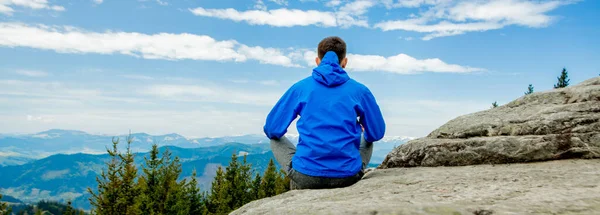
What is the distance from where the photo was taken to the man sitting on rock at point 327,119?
6.79 m

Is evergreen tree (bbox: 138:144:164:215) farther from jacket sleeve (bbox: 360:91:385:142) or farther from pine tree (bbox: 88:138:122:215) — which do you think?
jacket sleeve (bbox: 360:91:385:142)

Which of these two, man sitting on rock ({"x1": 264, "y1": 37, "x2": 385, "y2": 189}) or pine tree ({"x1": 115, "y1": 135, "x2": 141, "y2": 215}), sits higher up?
man sitting on rock ({"x1": 264, "y1": 37, "x2": 385, "y2": 189})

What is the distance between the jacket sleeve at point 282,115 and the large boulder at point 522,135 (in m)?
3.43

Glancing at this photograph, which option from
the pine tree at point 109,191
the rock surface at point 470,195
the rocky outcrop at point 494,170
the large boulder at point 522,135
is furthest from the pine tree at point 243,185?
the rock surface at point 470,195

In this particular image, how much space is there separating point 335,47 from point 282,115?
4.89ft

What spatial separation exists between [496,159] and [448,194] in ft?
13.3

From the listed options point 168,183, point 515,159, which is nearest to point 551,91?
point 515,159

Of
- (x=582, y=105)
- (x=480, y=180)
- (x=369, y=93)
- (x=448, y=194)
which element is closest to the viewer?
(x=448, y=194)

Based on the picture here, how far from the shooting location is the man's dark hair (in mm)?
7324

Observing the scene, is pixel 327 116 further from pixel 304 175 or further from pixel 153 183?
pixel 153 183

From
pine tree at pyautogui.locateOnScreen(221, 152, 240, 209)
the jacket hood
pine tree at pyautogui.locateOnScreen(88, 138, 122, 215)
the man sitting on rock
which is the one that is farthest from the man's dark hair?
pine tree at pyautogui.locateOnScreen(221, 152, 240, 209)

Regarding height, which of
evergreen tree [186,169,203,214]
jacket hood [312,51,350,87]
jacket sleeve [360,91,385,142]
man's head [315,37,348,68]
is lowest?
evergreen tree [186,169,203,214]

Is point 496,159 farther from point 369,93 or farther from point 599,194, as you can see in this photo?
point 599,194

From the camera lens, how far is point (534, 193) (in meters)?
4.33
